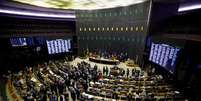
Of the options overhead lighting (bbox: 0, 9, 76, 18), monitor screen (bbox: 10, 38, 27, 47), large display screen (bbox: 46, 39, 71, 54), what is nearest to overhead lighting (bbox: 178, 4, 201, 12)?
large display screen (bbox: 46, 39, 71, 54)

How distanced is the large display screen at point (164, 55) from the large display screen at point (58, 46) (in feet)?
51.4

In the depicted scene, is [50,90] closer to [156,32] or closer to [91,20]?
[156,32]

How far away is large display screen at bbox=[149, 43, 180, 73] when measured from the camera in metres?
14.7

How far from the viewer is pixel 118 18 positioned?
2644 centimetres

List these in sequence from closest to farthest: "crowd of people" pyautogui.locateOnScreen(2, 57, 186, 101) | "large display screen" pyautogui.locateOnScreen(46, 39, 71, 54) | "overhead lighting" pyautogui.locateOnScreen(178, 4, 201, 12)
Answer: "crowd of people" pyautogui.locateOnScreen(2, 57, 186, 101)
"overhead lighting" pyautogui.locateOnScreen(178, 4, 201, 12)
"large display screen" pyautogui.locateOnScreen(46, 39, 71, 54)

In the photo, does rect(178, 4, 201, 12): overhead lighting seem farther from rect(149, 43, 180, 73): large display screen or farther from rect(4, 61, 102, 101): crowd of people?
rect(4, 61, 102, 101): crowd of people

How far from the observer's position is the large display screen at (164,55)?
14715 millimetres

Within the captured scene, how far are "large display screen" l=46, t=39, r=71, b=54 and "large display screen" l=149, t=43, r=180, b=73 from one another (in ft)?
51.4

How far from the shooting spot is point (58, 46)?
27328 millimetres

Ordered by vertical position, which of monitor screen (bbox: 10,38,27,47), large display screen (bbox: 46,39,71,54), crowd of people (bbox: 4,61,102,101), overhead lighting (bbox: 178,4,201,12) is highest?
overhead lighting (bbox: 178,4,201,12)

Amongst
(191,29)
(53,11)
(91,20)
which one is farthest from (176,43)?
(53,11)

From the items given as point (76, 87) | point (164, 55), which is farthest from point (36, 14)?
point (164, 55)

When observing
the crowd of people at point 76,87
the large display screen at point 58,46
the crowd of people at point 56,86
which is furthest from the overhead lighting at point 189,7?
the large display screen at point 58,46

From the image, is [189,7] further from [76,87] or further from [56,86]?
[56,86]
